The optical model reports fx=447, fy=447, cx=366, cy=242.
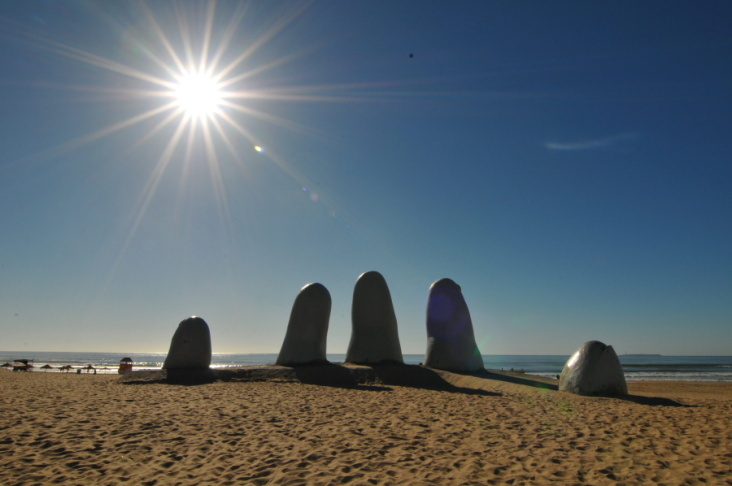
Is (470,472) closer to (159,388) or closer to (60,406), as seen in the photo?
(60,406)

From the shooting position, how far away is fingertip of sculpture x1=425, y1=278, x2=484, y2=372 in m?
15.4

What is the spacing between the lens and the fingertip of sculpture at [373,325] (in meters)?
15.6

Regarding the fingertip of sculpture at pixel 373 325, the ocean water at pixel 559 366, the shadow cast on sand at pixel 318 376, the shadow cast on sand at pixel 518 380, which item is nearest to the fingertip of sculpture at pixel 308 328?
the shadow cast on sand at pixel 318 376

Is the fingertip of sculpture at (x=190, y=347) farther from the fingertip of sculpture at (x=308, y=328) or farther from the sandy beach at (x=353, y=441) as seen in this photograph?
the sandy beach at (x=353, y=441)

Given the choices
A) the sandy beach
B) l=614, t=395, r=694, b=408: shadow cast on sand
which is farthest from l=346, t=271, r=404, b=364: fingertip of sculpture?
l=614, t=395, r=694, b=408: shadow cast on sand

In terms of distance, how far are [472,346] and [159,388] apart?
998 centimetres

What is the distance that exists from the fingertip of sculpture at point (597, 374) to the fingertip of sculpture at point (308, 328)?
7.95 metres

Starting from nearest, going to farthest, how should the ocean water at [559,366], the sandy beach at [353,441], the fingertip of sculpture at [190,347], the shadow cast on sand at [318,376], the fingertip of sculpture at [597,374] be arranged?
the sandy beach at [353,441]
the fingertip of sculpture at [597,374]
the shadow cast on sand at [318,376]
the fingertip of sculpture at [190,347]
the ocean water at [559,366]

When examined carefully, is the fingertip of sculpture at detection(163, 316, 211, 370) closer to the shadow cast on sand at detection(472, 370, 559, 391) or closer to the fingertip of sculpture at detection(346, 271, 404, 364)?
the fingertip of sculpture at detection(346, 271, 404, 364)

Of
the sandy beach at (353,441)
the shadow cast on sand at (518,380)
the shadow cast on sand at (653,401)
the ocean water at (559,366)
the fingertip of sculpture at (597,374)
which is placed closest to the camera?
the sandy beach at (353,441)

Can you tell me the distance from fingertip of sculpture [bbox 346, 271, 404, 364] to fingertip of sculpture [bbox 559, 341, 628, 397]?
5.78m

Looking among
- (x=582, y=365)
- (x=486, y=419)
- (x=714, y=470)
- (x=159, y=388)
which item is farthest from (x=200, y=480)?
(x=582, y=365)

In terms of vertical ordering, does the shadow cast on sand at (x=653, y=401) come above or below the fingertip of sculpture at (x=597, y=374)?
below

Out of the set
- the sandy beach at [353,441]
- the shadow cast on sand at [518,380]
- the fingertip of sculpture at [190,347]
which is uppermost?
the fingertip of sculpture at [190,347]
